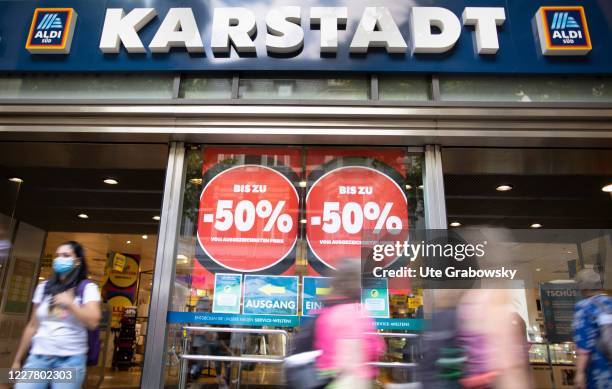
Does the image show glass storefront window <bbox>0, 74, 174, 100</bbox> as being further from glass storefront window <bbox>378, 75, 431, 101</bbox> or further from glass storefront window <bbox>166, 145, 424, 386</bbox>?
glass storefront window <bbox>378, 75, 431, 101</bbox>

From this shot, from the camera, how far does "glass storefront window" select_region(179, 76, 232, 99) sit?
4.59 m

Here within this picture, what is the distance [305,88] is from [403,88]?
1.04m

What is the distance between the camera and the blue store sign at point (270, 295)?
162 inches

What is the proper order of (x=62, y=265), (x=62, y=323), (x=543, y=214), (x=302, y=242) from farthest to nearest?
(x=543, y=214) → (x=302, y=242) → (x=62, y=265) → (x=62, y=323)

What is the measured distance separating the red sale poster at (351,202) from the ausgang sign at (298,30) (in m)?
1.14

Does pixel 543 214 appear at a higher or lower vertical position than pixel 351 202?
higher

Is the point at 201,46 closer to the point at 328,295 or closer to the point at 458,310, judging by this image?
the point at 328,295

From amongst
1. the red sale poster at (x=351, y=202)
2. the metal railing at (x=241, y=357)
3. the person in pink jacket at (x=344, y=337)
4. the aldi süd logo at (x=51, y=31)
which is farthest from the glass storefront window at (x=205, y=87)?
the person in pink jacket at (x=344, y=337)

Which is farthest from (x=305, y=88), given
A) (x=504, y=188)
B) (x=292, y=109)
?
(x=504, y=188)

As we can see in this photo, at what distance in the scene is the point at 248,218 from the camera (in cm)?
444

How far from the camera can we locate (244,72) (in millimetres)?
4590

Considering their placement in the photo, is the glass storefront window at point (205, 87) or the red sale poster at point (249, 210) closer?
the red sale poster at point (249, 210)

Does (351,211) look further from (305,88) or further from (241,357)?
(241,357)

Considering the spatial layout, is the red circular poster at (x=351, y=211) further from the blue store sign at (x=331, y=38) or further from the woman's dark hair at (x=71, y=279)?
the woman's dark hair at (x=71, y=279)
